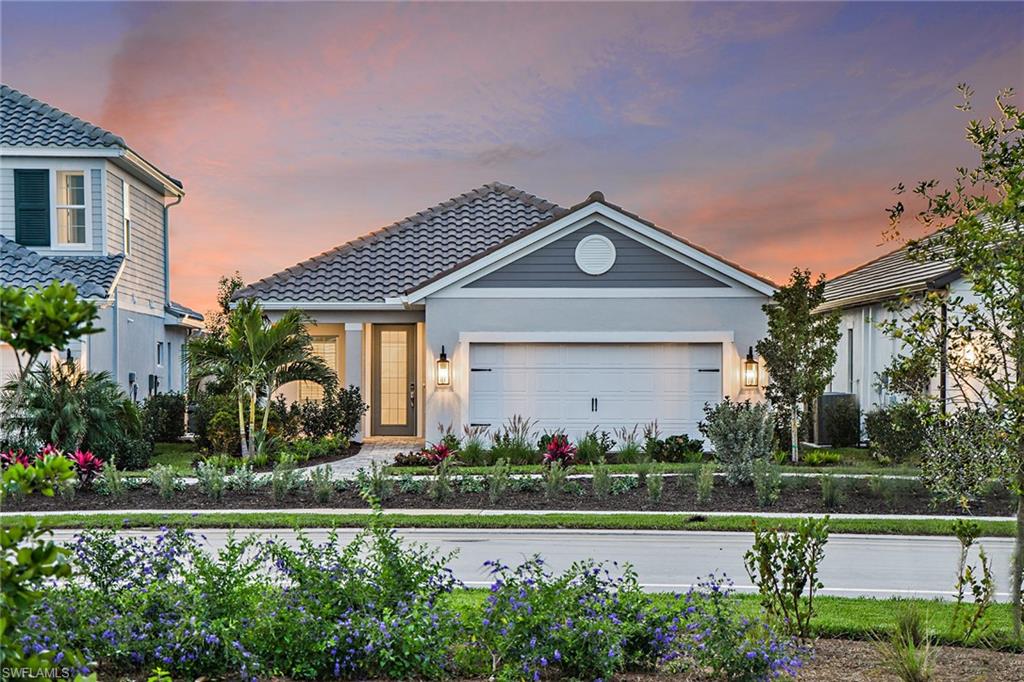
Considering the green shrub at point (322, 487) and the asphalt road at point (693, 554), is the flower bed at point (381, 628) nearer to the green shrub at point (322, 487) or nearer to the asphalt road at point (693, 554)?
the asphalt road at point (693, 554)

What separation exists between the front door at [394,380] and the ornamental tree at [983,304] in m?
16.4

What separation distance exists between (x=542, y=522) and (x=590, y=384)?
8060mm

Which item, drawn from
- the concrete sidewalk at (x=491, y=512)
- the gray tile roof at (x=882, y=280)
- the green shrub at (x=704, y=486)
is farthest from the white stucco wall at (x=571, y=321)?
the concrete sidewalk at (x=491, y=512)

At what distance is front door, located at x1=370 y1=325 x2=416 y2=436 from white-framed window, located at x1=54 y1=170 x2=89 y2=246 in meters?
7.16

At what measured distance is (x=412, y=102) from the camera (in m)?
17.5

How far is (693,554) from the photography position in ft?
33.0

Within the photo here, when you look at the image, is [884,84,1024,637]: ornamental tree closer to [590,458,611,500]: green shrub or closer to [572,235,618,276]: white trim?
[590,458,611,500]: green shrub

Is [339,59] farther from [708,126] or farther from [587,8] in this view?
[708,126]

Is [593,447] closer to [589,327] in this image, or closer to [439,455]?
[589,327]

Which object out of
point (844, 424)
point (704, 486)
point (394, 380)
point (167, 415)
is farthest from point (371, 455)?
point (844, 424)

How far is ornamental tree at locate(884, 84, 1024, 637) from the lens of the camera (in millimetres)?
5918

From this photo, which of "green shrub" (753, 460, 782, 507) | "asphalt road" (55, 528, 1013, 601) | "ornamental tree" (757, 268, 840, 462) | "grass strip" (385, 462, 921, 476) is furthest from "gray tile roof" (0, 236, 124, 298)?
"ornamental tree" (757, 268, 840, 462)

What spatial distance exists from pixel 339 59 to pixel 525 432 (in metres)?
8.30

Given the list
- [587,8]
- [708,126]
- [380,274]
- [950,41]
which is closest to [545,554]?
[587,8]
